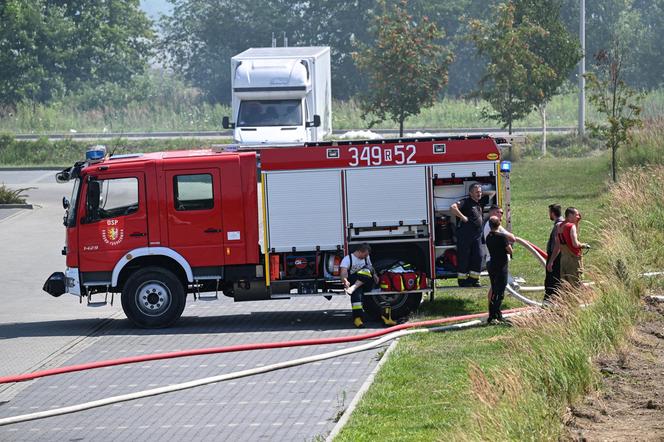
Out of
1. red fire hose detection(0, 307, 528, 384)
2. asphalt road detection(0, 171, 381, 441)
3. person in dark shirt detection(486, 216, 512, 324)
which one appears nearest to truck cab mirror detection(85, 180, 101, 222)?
asphalt road detection(0, 171, 381, 441)

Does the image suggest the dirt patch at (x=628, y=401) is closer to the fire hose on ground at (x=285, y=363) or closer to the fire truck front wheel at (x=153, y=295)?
the fire hose on ground at (x=285, y=363)

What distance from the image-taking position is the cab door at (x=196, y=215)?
18.3 metres

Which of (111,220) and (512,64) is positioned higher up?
(512,64)

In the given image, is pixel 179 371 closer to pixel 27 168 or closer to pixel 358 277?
pixel 358 277

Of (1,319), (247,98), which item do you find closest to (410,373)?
(1,319)

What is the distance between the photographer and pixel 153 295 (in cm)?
1850

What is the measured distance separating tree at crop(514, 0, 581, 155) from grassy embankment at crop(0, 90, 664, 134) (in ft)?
40.2

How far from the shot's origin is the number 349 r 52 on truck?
59.5 ft

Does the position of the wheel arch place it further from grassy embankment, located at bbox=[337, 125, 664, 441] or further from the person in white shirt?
grassy embankment, located at bbox=[337, 125, 664, 441]

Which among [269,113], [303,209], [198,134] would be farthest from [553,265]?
[198,134]

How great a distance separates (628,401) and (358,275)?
20.3ft

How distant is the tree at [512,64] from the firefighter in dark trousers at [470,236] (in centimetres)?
2533

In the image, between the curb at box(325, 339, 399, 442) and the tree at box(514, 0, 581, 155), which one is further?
the tree at box(514, 0, 581, 155)

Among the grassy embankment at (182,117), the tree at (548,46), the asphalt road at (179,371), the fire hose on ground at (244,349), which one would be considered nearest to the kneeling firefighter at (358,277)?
the asphalt road at (179,371)
